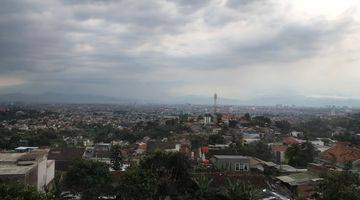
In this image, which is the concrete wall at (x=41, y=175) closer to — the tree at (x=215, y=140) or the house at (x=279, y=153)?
the house at (x=279, y=153)

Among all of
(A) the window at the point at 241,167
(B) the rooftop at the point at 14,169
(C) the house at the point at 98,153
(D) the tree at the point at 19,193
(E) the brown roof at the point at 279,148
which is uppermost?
(D) the tree at the point at 19,193

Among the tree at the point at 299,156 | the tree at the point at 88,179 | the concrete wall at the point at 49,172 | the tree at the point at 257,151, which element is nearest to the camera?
the tree at the point at 88,179

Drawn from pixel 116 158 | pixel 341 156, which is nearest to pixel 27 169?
pixel 116 158

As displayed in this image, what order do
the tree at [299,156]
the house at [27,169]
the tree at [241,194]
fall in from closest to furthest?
the tree at [241,194] < the house at [27,169] < the tree at [299,156]

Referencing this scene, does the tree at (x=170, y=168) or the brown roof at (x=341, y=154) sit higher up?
the tree at (x=170, y=168)

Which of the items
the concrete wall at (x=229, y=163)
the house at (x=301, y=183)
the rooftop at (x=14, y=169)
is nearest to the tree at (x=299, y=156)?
the concrete wall at (x=229, y=163)

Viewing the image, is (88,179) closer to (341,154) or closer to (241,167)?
(241,167)

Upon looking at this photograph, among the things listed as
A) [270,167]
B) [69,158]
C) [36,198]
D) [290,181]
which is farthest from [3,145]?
[36,198]
